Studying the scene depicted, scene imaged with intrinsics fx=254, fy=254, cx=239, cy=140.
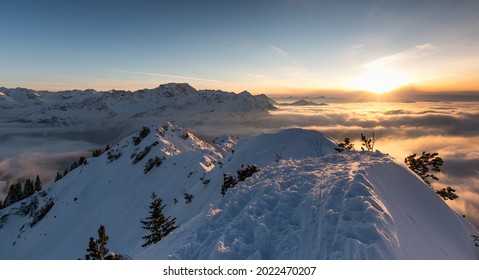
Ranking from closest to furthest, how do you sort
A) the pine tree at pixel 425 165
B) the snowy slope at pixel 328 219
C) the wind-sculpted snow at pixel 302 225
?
the wind-sculpted snow at pixel 302 225 < the snowy slope at pixel 328 219 < the pine tree at pixel 425 165

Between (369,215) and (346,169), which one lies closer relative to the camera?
(369,215)

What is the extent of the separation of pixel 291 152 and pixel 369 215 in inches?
1145

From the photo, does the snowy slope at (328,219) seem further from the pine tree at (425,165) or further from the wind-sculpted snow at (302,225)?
the pine tree at (425,165)

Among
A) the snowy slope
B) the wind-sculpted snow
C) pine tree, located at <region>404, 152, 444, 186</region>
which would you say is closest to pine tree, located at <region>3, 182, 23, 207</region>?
the snowy slope

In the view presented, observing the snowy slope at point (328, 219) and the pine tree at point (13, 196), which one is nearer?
the snowy slope at point (328, 219)

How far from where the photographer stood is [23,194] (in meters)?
127

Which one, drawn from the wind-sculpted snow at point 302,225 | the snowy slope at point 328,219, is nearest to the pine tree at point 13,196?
the snowy slope at point 328,219

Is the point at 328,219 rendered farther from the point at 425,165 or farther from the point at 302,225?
the point at 425,165

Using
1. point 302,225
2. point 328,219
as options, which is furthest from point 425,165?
point 302,225

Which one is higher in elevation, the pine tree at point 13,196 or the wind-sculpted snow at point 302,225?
the wind-sculpted snow at point 302,225
